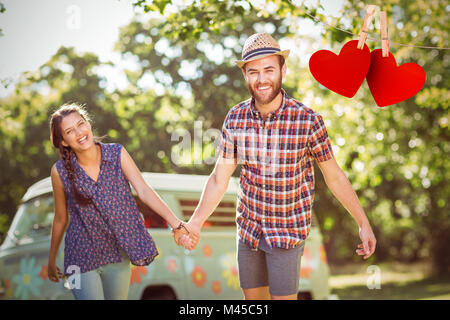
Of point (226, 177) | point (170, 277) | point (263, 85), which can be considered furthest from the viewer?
point (170, 277)

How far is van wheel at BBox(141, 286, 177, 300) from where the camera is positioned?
19.0 ft

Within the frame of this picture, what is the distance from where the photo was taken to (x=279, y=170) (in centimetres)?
335

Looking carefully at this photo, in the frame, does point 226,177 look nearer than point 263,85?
No

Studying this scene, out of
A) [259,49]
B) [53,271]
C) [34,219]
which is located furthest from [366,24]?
[34,219]

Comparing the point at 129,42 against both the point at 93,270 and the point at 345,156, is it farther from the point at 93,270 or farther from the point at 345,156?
the point at 93,270

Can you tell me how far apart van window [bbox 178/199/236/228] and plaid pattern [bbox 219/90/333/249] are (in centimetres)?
293

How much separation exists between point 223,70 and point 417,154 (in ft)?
20.8

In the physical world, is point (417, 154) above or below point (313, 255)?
above

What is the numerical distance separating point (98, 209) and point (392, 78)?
7.56ft

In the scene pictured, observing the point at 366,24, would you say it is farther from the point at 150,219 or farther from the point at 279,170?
the point at 150,219

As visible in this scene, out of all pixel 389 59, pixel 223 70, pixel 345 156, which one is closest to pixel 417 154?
pixel 345 156

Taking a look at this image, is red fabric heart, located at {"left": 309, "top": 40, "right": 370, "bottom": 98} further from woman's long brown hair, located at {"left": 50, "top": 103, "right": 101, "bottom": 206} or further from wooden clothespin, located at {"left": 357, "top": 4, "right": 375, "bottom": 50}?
woman's long brown hair, located at {"left": 50, "top": 103, "right": 101, "bottom": 206}

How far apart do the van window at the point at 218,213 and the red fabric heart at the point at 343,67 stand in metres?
2.96

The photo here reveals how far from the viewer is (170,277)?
587 cm
